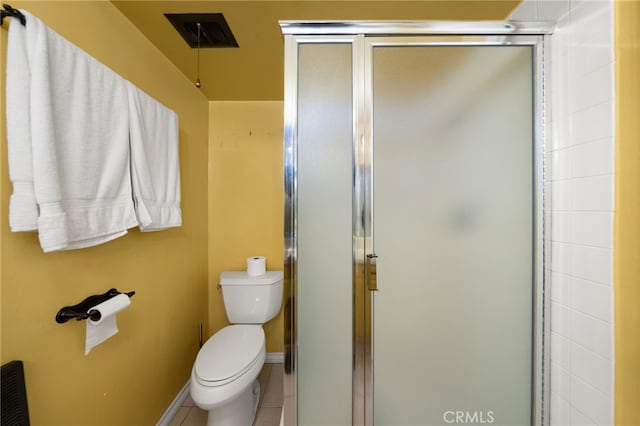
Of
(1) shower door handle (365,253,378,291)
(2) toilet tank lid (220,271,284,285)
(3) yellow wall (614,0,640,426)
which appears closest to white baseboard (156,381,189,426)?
(2) toilet tank lid (220,271,284,285)

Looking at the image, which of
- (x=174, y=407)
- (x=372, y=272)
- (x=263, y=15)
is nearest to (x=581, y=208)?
(x=372, y=272)

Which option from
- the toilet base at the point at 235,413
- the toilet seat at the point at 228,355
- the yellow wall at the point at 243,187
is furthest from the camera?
the yellow wall at the point at 243,187

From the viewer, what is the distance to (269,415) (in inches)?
62.7

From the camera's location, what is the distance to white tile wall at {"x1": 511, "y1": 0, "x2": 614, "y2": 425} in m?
0.83

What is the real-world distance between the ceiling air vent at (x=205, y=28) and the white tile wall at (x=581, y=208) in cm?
142

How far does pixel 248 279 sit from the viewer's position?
72.8 inches

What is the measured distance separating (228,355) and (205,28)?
174cm

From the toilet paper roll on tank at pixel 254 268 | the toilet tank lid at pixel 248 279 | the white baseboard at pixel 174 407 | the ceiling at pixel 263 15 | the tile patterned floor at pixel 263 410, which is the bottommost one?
the tile patterned floor at pixel 263 410

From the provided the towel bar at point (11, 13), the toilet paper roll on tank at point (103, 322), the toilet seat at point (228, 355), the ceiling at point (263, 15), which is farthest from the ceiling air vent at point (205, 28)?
the toilet seat at point (228, 355)

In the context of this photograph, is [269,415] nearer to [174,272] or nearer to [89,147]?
[174,272]

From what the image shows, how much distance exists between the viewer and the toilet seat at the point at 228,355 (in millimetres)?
1240

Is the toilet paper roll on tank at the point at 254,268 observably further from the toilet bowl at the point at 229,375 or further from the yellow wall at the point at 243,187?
the toilet bowl at the point at 229,375

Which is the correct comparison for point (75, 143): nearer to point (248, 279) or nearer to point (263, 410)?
point (248, 279)
